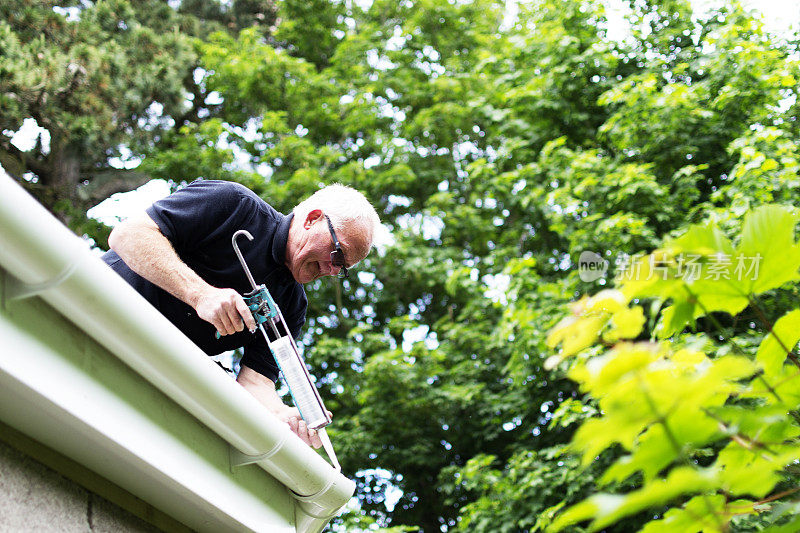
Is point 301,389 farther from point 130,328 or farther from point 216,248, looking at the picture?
point 130,328

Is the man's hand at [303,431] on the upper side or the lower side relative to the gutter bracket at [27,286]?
upper

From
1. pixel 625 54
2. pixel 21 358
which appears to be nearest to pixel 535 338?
pixel 625 54

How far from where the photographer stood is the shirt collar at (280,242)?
2.69 meters

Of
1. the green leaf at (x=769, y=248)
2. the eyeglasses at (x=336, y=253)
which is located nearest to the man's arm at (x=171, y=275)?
the eyeglasses at (x=336, y=253)

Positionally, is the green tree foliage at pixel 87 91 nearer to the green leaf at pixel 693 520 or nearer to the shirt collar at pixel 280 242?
the shirt collar at pixel 280 242

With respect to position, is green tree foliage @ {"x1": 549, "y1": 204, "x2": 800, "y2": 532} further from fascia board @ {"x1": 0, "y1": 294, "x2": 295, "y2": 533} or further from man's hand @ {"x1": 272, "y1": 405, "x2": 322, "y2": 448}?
man's hand @ {"x1": 272, "y1": 405, "x2": 322, "y2": 448}

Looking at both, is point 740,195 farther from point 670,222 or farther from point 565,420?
point 565,420

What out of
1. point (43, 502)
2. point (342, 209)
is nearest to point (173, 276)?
point (342, 209)

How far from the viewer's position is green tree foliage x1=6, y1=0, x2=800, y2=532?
6.45m

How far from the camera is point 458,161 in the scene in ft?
33.4

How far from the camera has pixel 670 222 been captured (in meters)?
6.77

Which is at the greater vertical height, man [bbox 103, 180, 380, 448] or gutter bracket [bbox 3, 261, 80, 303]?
man [bbox 103, 180, 380, 448]

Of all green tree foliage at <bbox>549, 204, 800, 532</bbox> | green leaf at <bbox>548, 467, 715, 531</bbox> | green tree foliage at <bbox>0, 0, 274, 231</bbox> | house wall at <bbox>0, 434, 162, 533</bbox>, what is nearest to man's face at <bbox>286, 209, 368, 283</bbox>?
house wall at <bbox>0, 434, 162, 533</bbox>

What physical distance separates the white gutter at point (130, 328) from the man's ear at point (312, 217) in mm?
1000
